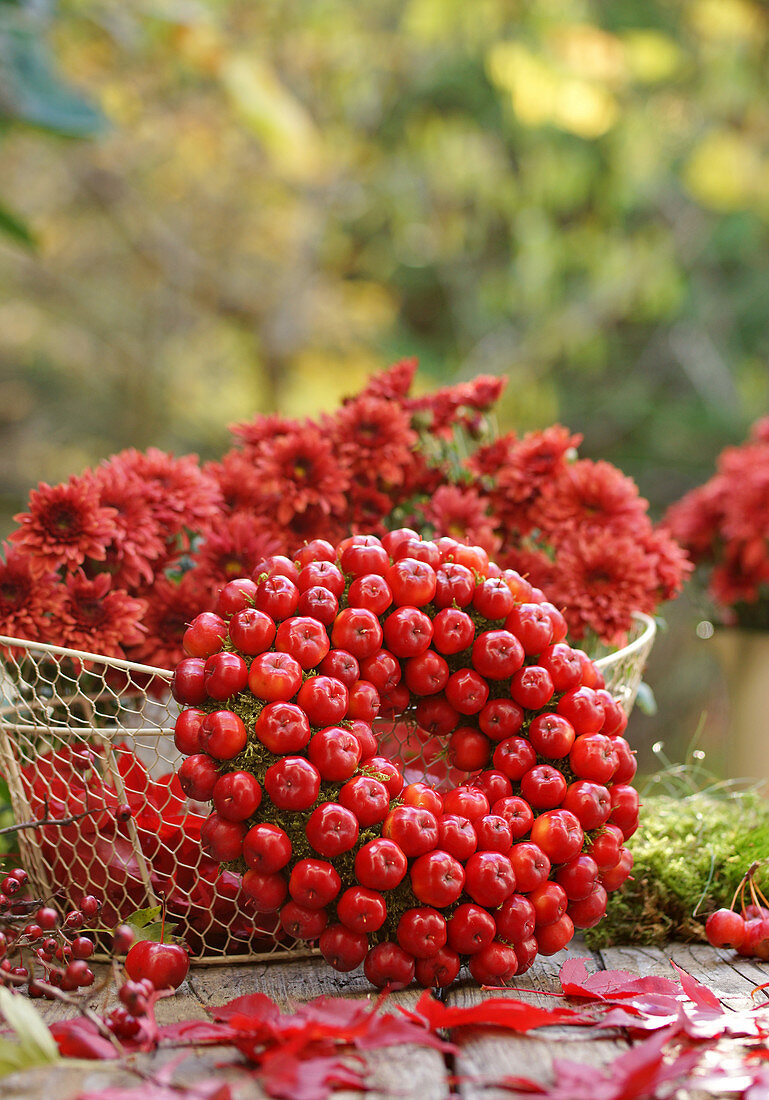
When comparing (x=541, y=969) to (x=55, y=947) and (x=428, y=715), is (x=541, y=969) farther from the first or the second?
(x=55, y=947)

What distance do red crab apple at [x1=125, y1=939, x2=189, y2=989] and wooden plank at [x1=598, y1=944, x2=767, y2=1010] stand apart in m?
0.36

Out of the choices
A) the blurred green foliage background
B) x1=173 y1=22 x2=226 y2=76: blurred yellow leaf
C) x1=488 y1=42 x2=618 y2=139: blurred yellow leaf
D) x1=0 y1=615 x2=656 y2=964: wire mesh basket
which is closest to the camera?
x1=0 y1=615 x2=656 y2=964: wire mesh basket

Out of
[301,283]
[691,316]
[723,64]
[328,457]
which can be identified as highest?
[723,64]

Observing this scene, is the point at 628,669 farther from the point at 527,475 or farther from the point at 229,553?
the point at 229,553

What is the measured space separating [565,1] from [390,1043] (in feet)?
10.5

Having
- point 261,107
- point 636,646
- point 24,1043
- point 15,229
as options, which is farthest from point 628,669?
point 261,107

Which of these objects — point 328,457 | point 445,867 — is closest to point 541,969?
point 445,867

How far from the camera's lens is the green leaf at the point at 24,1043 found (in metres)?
0.55

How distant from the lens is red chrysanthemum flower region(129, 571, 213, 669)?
93cm

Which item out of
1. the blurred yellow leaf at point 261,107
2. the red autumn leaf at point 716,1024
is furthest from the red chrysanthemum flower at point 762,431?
the blurred yellow leaf at point 261,107

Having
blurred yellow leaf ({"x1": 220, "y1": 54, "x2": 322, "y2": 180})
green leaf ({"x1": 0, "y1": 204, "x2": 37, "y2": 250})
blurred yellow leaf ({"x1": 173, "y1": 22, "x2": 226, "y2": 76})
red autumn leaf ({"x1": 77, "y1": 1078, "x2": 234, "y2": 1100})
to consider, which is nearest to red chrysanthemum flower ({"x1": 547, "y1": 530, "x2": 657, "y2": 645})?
red autumn leaf ({"x1": 77, "y1": 1078, "x2": 234, "y2": 1100})

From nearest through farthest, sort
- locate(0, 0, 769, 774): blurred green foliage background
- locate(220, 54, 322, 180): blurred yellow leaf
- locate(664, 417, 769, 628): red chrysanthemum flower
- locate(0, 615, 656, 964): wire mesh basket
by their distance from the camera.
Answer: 1. locate(0, 615, 656, 964): wire mesh basket
2. locate(664, 417, 769, 628): red chrysanthemum flower
3. locate(220, 54, 322, 180): blurred yellow leaf
4. locate(0, 0, 769, 774): blurred green foliage background

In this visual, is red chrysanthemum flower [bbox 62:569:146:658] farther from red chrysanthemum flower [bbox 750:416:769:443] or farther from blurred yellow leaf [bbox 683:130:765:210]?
blurred yellow leaf [bbox 683:130:765:210]

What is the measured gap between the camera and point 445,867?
2.22 feet
